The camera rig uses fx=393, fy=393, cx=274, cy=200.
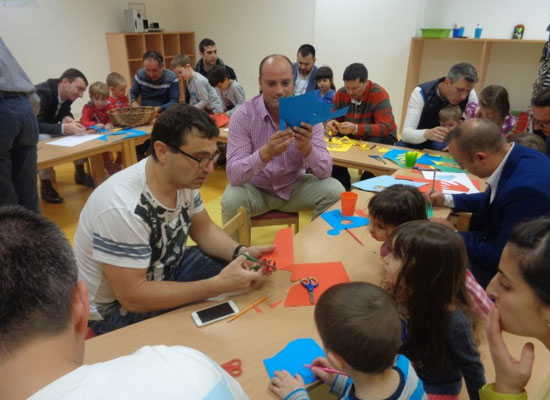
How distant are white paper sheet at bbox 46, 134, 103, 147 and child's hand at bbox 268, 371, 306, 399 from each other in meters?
2.97

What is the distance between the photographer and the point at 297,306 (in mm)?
1339

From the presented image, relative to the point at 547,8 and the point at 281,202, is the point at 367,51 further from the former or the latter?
the point at 281,202

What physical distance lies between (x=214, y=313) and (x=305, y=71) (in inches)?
168

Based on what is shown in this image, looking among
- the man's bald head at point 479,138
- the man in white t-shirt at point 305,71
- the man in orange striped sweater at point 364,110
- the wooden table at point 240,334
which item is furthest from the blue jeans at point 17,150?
the man in white t-shirt at point 305,71

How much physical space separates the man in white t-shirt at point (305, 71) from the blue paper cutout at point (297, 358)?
4031mm

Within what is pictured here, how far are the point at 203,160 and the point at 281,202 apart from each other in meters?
1.14

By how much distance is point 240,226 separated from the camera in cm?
187

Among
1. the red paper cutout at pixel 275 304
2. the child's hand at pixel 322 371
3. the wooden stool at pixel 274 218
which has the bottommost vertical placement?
the wooden stool at pixel 274 218

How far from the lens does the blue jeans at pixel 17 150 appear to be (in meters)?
2.52

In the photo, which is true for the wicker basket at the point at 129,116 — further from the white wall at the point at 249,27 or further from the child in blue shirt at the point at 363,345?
the white wall at the point at 249,27

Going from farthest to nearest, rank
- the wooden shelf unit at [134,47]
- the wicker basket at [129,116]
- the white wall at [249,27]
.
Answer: the wooden shelf unit at [134,47], the white wall at [249,27], the wicker basket at [129,116]

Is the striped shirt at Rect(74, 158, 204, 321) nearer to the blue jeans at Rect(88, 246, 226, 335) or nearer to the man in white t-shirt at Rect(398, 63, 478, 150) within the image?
the blue jeans at Rect(88, 246, 226, 335)

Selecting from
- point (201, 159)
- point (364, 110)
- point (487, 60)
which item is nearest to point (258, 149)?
point (201, 159)

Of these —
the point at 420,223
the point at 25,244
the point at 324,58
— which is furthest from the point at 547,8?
the point at 25,244
